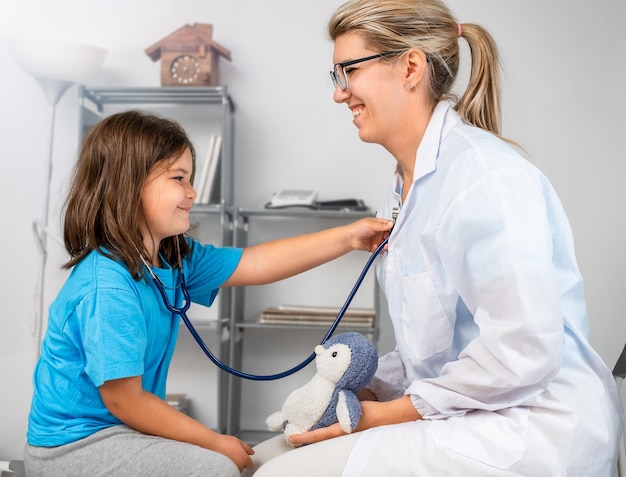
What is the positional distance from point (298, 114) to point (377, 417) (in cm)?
216

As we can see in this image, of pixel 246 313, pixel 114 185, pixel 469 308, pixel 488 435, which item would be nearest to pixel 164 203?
pixel 114 185

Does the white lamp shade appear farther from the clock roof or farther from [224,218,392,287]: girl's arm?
[224,218,392,287]: girl's arm

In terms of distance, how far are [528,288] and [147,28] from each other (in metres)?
2.64

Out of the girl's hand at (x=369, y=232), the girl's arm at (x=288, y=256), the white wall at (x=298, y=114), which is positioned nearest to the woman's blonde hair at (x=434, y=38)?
the girl's hand at (x=369, y=232)

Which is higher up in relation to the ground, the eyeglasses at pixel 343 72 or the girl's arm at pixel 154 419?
the eyeglasses at pixel 343 72

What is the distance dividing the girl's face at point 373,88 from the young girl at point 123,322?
24 cm

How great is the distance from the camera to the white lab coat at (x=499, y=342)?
107cm

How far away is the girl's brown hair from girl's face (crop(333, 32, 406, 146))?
412mm

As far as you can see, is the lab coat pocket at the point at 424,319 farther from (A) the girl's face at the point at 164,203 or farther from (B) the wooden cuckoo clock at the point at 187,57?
(B) the wooden cuckoo clock at the point at 187,57

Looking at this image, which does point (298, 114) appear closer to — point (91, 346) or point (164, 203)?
point (164, 203)

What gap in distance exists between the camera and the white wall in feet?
10.2

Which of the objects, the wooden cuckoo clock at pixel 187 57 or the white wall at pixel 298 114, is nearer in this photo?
the wooden cuckoo clock at pixel 187 57

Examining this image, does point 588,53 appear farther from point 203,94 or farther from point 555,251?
point 555,251

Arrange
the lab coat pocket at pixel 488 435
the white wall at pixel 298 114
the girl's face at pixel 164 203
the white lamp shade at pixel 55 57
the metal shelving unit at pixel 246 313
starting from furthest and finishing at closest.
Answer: the white wall at pixel 298 114 < the metal shelving unit at pixel 246 313 < the white lamp shade at pixel 55 57 < the girl's face at pixel 164 203 < the lab coat pocket at pixel 488 435
